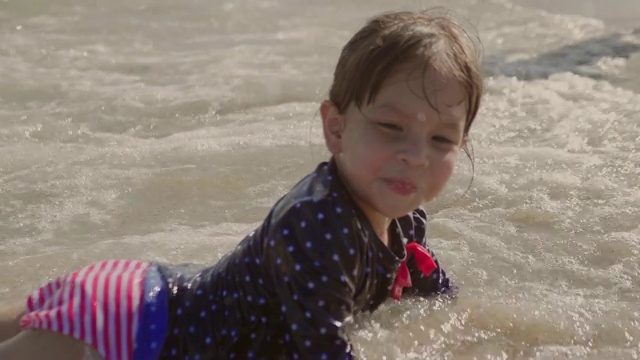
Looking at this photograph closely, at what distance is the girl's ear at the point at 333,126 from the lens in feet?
8.86

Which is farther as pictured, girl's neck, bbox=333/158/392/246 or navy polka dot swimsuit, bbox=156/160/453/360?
girl's neck, bbox=333/158/392/246

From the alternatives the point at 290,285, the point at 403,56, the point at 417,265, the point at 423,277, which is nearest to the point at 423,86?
the point at 403,56

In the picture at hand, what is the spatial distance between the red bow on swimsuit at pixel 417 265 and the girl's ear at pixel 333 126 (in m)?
0.47

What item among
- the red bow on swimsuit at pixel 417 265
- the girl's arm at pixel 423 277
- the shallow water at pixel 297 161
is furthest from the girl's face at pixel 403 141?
the shallow water at pixel 297 161

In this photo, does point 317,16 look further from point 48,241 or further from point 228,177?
point 48,241

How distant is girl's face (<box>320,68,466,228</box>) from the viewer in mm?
2555

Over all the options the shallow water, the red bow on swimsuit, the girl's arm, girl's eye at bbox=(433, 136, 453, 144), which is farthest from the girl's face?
the shallow water

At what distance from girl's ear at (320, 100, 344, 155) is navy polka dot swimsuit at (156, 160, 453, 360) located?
48 millimetres

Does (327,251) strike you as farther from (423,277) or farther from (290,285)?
(423,277)

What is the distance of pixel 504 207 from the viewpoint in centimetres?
430

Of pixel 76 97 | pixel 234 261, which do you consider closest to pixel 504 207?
pixel 234 261

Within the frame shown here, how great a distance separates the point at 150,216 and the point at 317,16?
439cm

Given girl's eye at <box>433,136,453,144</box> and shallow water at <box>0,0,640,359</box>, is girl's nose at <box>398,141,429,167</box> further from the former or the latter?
shallow water at <box>0,0,640,359</box>

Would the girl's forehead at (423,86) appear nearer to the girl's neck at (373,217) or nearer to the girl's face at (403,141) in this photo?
the girl's face at (403,141)
